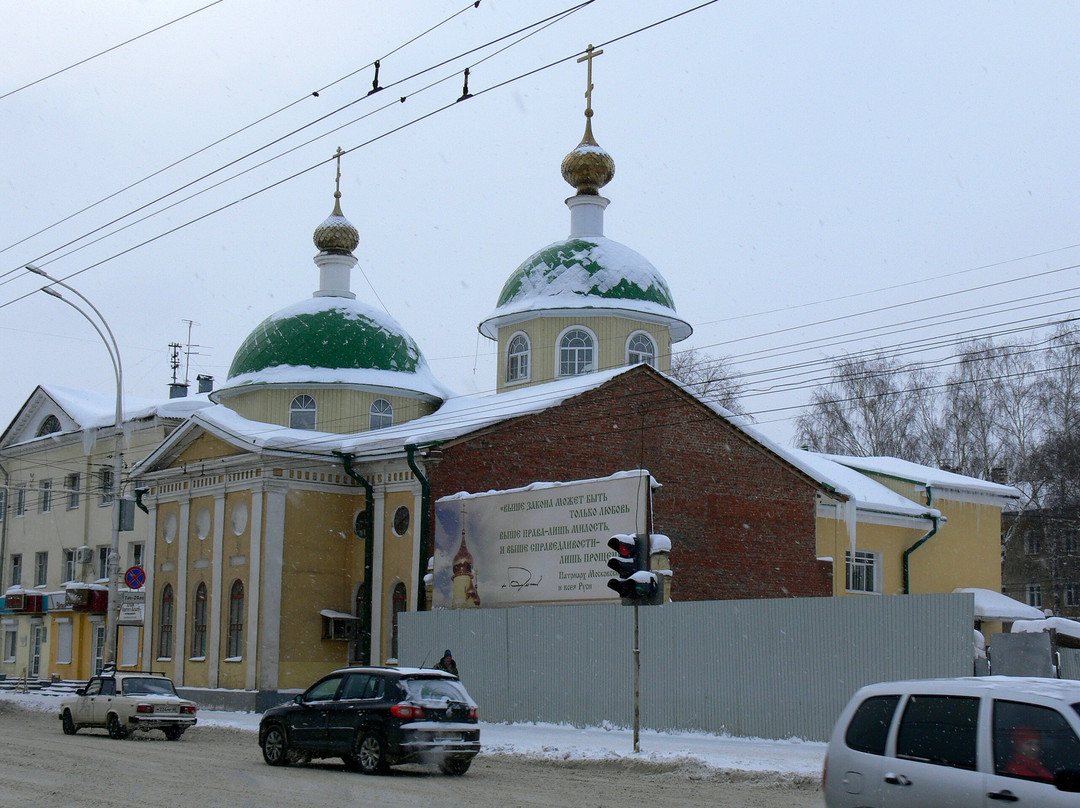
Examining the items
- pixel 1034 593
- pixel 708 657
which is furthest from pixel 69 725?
pixel 1034 593

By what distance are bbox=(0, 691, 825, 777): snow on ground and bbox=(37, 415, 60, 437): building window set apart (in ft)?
95.3

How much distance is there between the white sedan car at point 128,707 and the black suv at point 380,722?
4.99 m

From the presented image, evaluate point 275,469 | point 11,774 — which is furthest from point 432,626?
point 11,774

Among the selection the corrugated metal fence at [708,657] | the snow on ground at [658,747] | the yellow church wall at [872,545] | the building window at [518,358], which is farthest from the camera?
the building window at [518,358]

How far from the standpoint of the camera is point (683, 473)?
29516 millimetres

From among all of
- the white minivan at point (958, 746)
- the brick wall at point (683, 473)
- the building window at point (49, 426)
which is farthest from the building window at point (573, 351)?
the white minivan at point (958, 746)

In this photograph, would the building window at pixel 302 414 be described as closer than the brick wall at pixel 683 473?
No

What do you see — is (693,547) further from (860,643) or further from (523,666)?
(860,643)

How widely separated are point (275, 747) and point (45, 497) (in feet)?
105

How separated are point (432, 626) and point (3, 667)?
26.2 m

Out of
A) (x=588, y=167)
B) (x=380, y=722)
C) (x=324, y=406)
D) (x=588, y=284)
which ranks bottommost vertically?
(x=380, y=722)

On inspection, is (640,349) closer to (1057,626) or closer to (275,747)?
(1057,626)

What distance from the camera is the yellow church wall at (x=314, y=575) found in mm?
29016

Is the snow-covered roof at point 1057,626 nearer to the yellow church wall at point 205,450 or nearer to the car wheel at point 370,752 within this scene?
the car wheel at point 370,752
